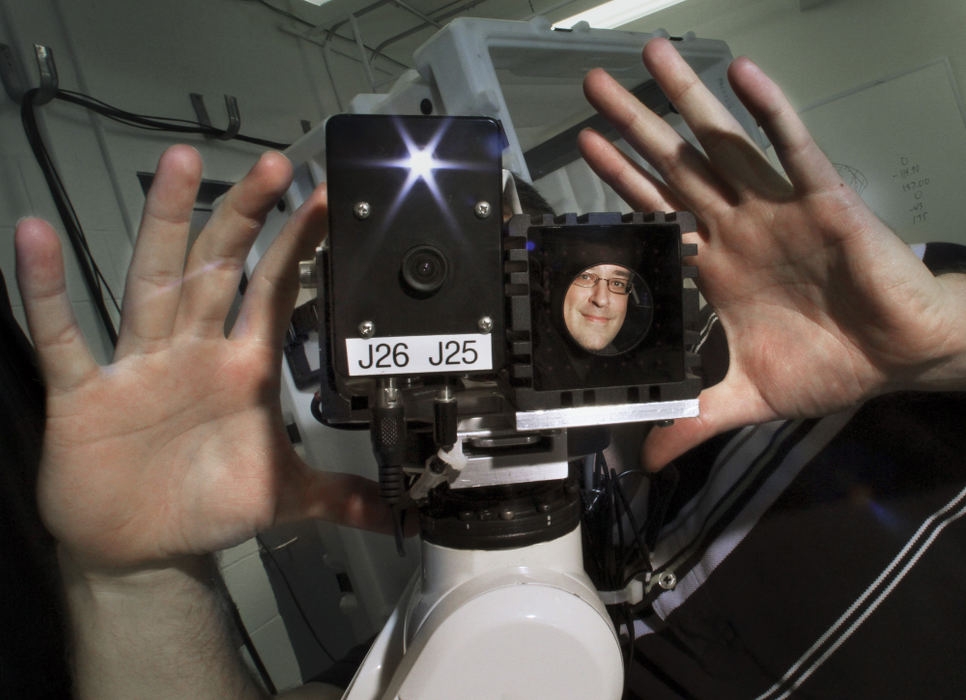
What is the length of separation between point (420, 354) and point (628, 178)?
18.0 inches

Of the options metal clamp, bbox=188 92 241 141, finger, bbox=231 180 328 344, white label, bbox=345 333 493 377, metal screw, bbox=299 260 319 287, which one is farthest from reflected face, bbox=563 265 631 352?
metal clamp, bbox=188 92 241 141

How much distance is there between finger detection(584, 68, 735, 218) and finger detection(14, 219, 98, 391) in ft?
2.06

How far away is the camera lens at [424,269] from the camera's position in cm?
43

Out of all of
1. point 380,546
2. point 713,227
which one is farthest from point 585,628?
point 380,546

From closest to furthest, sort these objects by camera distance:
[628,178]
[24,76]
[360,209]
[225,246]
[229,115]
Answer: [360,209]
[225,246]
[628,178]
[24,76]
[229,115]

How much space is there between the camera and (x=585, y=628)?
46 centimetres

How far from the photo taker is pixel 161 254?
1.91 ft

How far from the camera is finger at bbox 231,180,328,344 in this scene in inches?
26.3

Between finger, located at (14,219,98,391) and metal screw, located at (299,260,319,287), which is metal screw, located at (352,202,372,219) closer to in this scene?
metal screw, located at (299,260,319,287)

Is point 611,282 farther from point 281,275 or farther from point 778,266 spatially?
point 281,275

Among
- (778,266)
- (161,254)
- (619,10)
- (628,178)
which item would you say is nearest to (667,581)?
(778,266)

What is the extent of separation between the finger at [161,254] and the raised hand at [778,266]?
1.63ft

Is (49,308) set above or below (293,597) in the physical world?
above

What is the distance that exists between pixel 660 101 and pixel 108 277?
136 centimetres
